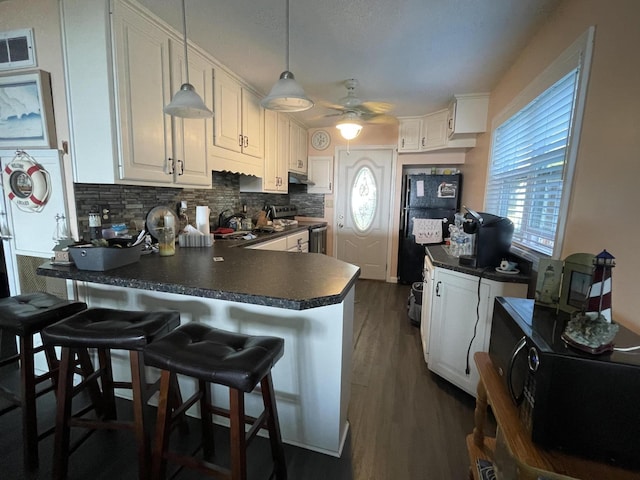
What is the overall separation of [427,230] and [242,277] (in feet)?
10.5

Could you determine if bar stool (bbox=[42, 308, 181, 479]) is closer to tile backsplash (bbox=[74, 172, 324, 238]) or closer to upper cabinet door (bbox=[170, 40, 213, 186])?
tile backsplash (bbox=[74, 172, 324, 238])

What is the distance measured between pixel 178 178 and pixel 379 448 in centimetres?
210

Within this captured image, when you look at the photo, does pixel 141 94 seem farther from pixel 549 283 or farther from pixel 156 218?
pixel 549 283

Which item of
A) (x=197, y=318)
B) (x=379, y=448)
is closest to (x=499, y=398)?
(x=379, y=448)

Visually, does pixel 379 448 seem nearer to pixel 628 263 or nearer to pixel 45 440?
pixel 628 263

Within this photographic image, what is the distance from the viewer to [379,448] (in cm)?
150

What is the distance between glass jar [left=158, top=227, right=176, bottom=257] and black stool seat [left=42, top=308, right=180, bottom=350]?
696 mm

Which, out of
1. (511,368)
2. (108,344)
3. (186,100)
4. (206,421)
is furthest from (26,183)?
(511,368)

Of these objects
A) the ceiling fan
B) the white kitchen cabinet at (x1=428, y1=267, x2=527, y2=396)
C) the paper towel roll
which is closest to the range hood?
the ceiling fan

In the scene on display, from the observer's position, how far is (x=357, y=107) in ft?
8.60

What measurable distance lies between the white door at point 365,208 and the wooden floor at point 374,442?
2445mm

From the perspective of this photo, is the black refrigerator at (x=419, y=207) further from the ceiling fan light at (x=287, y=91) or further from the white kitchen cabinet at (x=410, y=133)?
the ceiling fan light at (x=287, y=91)

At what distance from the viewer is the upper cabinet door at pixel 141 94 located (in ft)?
5.40

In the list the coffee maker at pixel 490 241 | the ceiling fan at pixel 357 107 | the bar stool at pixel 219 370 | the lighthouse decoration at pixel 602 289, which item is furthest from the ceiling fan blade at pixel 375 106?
the bar stool at pixel 219 370
